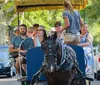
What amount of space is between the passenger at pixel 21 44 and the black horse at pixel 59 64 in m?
2.20

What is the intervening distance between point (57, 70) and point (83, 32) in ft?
9.76

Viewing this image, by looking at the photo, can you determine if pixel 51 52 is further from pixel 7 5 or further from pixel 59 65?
pixel 7 5

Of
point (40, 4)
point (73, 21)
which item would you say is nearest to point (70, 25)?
point (73, 21)

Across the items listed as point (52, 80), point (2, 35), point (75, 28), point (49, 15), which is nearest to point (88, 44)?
point (75, 28)

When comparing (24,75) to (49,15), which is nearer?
(24,75)

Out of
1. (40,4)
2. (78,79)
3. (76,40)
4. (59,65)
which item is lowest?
(78,79)

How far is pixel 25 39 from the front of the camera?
11648 mm

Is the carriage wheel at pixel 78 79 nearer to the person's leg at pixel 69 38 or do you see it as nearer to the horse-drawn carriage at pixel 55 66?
the horse-drawn carriage at pixel 55 66

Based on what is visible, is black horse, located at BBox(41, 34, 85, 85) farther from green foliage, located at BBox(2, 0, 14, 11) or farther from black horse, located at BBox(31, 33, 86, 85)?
green foliage, located at BBox(2, 0, 14, 11)

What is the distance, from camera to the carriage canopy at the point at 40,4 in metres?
13.0

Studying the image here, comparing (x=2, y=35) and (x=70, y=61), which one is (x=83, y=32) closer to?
(x=70, y=61)

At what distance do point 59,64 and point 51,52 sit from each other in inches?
14.1

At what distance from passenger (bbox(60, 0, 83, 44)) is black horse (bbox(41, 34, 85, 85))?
0.91 m

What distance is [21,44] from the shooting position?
11.8 metres
